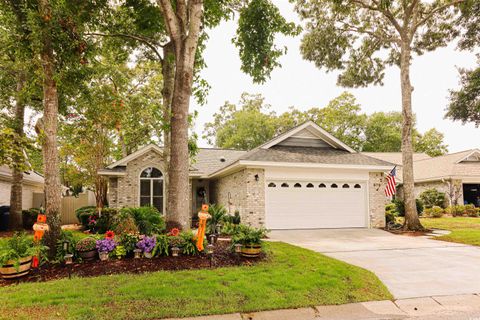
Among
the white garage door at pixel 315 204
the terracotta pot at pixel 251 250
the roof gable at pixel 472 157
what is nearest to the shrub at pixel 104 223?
the white garage door at pixel 315 204

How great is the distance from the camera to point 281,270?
5.86 meters

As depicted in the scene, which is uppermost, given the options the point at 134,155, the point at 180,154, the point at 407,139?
the point at 407,139

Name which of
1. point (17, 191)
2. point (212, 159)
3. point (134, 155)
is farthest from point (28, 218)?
point (212, 159)

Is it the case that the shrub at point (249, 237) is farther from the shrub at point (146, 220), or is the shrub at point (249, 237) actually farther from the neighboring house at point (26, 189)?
the neighboring house at point (26, 189)

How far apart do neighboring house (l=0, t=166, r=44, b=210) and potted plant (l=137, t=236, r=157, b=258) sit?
13.2 meters

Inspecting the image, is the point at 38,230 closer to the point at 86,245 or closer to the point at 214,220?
the point at 86,245

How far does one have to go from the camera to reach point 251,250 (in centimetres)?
659

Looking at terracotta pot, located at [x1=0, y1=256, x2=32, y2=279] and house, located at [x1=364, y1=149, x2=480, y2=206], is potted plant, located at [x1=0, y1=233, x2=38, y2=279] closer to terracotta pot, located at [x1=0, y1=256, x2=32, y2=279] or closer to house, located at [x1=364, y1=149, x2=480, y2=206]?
terracotta pot, located at [x1=0, y1=256, x2=32, y2=279]

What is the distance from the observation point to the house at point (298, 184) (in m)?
12.2

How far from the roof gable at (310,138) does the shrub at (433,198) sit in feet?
37.7

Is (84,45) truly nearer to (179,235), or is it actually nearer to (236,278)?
(179,235)

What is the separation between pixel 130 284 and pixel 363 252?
6.16m

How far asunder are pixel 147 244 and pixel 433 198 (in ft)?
72.2

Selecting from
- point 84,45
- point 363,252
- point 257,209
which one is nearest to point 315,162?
point 257,209
